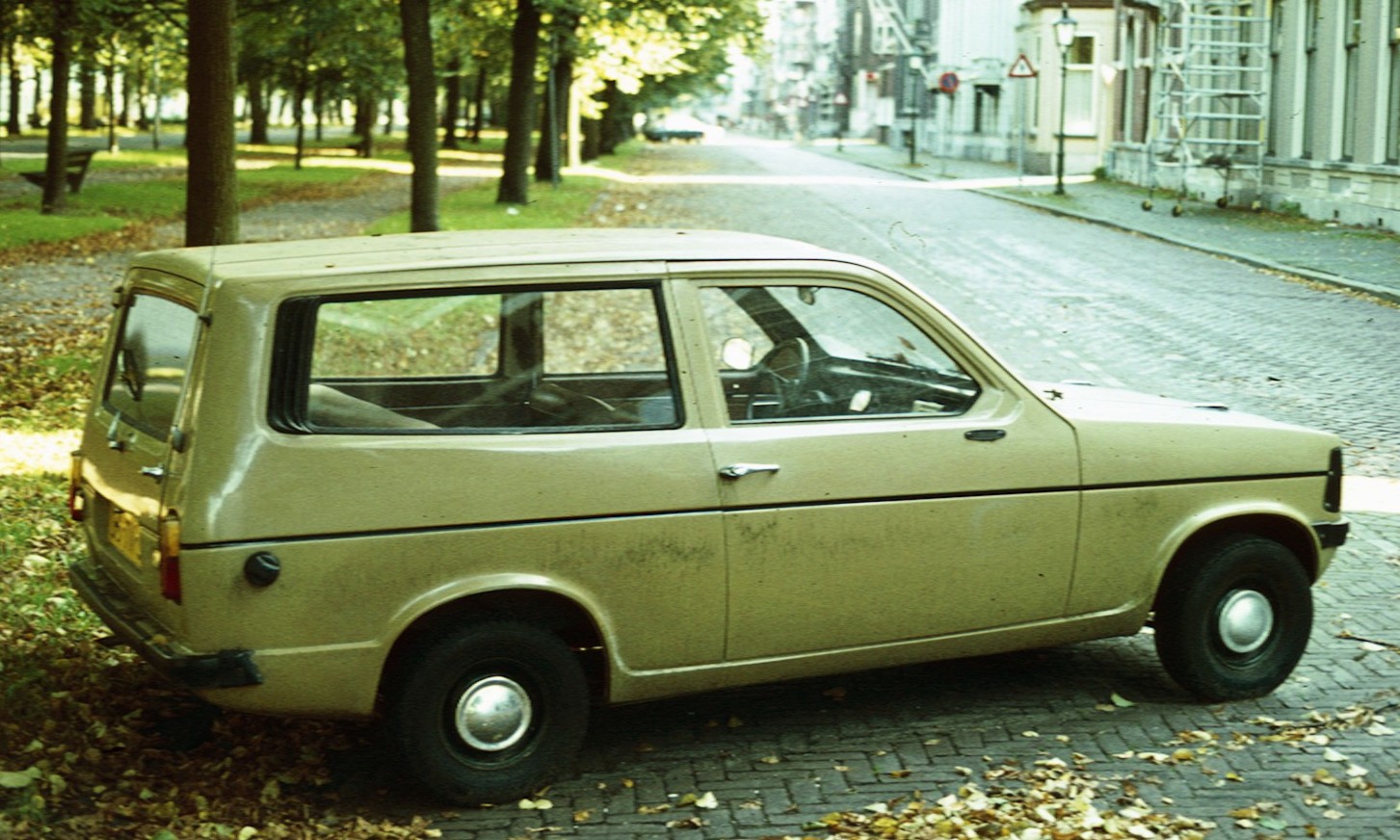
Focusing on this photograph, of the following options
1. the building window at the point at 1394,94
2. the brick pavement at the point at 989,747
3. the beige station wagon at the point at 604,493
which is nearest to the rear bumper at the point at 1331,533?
the beige station wagon at the point at 604,493

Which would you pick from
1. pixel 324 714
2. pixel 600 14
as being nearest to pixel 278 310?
pixel 324 714

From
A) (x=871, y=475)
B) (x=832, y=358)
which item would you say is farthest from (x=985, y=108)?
(x=871, y=475)

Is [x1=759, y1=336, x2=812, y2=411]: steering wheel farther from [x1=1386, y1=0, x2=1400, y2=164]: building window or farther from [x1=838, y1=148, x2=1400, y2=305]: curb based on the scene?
[x1=1386, y1=0, x2=1400, y2=164]: building window

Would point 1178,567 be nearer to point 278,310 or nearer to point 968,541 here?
point 968,541

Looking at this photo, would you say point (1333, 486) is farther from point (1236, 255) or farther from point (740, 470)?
point (1236, 255)

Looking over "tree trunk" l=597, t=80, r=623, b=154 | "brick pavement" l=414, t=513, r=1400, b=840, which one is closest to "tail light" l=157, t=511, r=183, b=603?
"brick pavement" l=414, t=513, r=1400, b=840

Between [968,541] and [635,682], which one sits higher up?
[968,541]

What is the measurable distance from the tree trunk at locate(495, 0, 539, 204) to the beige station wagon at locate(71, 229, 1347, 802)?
26063mm

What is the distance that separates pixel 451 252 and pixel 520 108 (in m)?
27.8

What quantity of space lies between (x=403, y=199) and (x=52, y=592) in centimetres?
2961

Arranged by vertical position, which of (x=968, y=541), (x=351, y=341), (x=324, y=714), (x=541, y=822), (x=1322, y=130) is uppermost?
(x=1322, y=130)

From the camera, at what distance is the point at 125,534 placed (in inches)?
214

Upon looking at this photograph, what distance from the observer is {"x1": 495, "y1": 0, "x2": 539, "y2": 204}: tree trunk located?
31.9 m

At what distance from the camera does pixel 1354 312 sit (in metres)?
18.5
